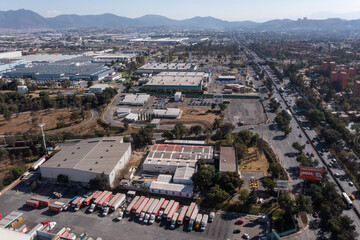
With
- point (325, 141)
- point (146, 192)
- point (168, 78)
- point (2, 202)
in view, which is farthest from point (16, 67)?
point (325, 141)

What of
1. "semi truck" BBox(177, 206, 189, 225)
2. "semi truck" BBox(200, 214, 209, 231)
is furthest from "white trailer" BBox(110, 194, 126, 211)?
"semi truck" BBox(200, 214, 209, 231)

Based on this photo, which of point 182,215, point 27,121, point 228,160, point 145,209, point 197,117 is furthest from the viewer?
point 197,117

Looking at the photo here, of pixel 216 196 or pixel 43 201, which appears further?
pixel 43 201

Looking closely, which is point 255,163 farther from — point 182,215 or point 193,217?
point 182,215

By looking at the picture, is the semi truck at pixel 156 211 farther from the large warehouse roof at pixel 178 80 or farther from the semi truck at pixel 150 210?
the large warehouse roof at pixel 178 80

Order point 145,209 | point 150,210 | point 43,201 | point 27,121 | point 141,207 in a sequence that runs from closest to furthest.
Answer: point 150,210 < point 145,209 < point 141,207 < point 43,201 < point 27,121

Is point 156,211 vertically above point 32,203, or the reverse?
point 156,211

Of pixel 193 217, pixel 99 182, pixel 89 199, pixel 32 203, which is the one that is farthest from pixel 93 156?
pixel 193 217

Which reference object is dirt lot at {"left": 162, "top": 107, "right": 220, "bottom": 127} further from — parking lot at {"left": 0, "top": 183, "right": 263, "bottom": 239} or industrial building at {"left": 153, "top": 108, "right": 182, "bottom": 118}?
parking lot at {"left": 0, "top": 183, "right": 263, "bottom": 239}
